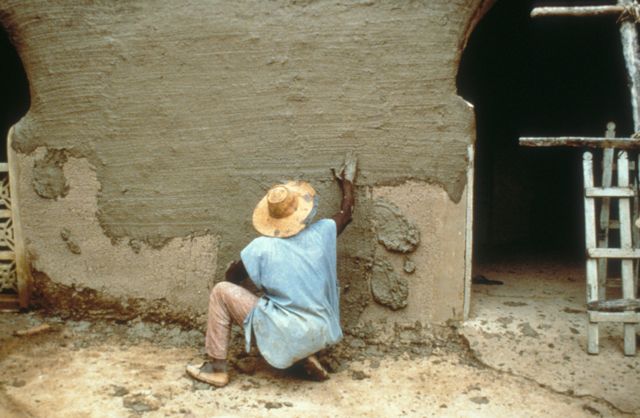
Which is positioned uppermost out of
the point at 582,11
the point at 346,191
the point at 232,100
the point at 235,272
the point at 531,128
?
the point at 582,11

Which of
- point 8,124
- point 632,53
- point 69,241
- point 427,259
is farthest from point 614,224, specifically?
point 8,124

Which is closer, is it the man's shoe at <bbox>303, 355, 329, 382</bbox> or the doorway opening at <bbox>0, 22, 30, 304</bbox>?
the man's shoe at <bbox>303, 355, 329, 382</bbox>

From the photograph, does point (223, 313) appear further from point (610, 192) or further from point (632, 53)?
point (632, 53)

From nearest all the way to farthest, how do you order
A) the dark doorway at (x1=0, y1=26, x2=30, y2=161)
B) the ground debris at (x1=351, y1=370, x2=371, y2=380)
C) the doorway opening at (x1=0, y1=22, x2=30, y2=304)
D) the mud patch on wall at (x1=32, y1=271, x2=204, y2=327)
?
the ground debris at (x1=351, y1=370, x2=371, y2=380), the mud patch on wall at (x1=32, y1=271, x2=204, y2=327), the doorway opening at (x1=0, y1=22, x2=30, y2=304), the dark doorway at (x1=0, y1=26, x2=30, y2=161)

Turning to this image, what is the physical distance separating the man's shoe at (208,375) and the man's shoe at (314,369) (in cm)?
49

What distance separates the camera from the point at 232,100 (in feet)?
12.5

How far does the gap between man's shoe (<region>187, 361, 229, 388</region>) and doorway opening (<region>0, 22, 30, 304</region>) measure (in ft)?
5.86

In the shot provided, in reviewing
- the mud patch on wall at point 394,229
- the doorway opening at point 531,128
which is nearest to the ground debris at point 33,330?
the mud patch on wall at point 394,229

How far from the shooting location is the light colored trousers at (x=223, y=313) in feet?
10.8

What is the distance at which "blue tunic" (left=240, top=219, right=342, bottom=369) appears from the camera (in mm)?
3131

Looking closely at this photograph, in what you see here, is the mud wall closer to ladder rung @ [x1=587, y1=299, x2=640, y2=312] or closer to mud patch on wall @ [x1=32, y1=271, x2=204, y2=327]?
mud patch on wall @ [x1=32, y1=271, x2=204, y2=327]

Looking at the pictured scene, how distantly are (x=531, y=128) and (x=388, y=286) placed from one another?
425cm

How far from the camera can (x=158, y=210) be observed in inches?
157

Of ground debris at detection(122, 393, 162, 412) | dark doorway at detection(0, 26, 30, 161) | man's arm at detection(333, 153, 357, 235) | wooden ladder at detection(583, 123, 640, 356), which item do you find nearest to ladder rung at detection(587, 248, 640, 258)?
wooden ladder at detection(583, 123, 640, 356)
